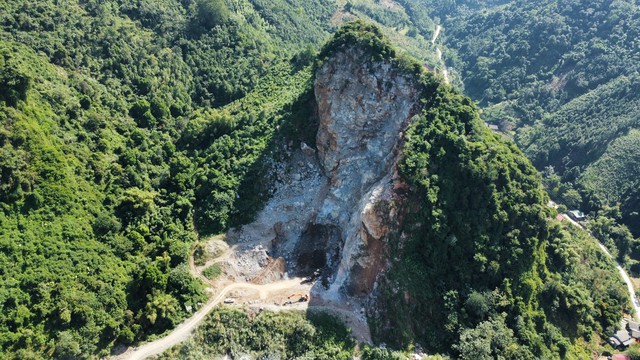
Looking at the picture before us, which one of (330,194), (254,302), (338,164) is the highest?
(338,164)

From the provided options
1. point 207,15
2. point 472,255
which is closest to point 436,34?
point 207,15

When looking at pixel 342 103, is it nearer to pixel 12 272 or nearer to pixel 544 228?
pixel 544 228

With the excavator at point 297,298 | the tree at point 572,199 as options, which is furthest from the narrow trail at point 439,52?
the excavator at point 297,298

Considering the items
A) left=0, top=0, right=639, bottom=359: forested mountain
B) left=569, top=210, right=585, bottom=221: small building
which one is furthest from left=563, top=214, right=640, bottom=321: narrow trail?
left=0, top=0, right=639, bottom=359: forested mountain

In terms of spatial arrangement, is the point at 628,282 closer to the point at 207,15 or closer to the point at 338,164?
the point at 338,164

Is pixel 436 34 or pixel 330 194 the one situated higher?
pixel 436 34

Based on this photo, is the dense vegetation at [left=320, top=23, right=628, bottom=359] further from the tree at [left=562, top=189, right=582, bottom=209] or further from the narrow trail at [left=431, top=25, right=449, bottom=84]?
the narrow trail at [left=431, top=25, right=449, bottom=84]

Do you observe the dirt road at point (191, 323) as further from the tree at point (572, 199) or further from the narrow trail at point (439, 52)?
the narrow trail at point (439, 52)
